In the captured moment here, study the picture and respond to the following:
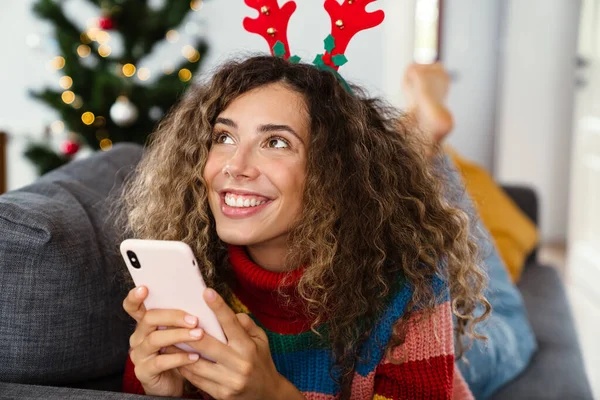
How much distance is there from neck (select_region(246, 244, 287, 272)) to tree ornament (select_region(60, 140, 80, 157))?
90.4 inches

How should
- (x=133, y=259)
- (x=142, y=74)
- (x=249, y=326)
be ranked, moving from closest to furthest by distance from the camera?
1. (x=133, y=259)
2. (x=249, y=326)
3. (x=142, y=74)

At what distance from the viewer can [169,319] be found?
3.61ft

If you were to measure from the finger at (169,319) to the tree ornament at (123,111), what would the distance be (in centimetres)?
230

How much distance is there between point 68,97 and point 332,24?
242 cm

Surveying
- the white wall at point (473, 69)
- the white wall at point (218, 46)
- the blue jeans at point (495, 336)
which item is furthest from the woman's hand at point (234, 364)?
the white wall at point (473, 69)

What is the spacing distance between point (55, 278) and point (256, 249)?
354 millimetres

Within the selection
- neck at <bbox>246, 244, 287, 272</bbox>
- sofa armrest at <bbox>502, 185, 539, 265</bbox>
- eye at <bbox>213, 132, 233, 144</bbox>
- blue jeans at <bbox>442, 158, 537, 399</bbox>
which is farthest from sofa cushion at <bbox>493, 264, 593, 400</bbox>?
eye at <bbox>213, 132, 233, 144</bbox>

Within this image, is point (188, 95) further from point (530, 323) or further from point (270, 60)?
point (530, 323)

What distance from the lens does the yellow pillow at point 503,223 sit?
2.54 metres

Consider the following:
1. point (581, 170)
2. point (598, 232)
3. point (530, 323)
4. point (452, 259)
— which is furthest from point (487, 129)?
point (452, 259)

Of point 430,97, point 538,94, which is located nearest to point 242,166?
point 430,97

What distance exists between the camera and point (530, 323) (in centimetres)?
216

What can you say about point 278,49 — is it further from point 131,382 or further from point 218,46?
point 218,46

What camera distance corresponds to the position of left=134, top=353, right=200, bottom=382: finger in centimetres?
113
